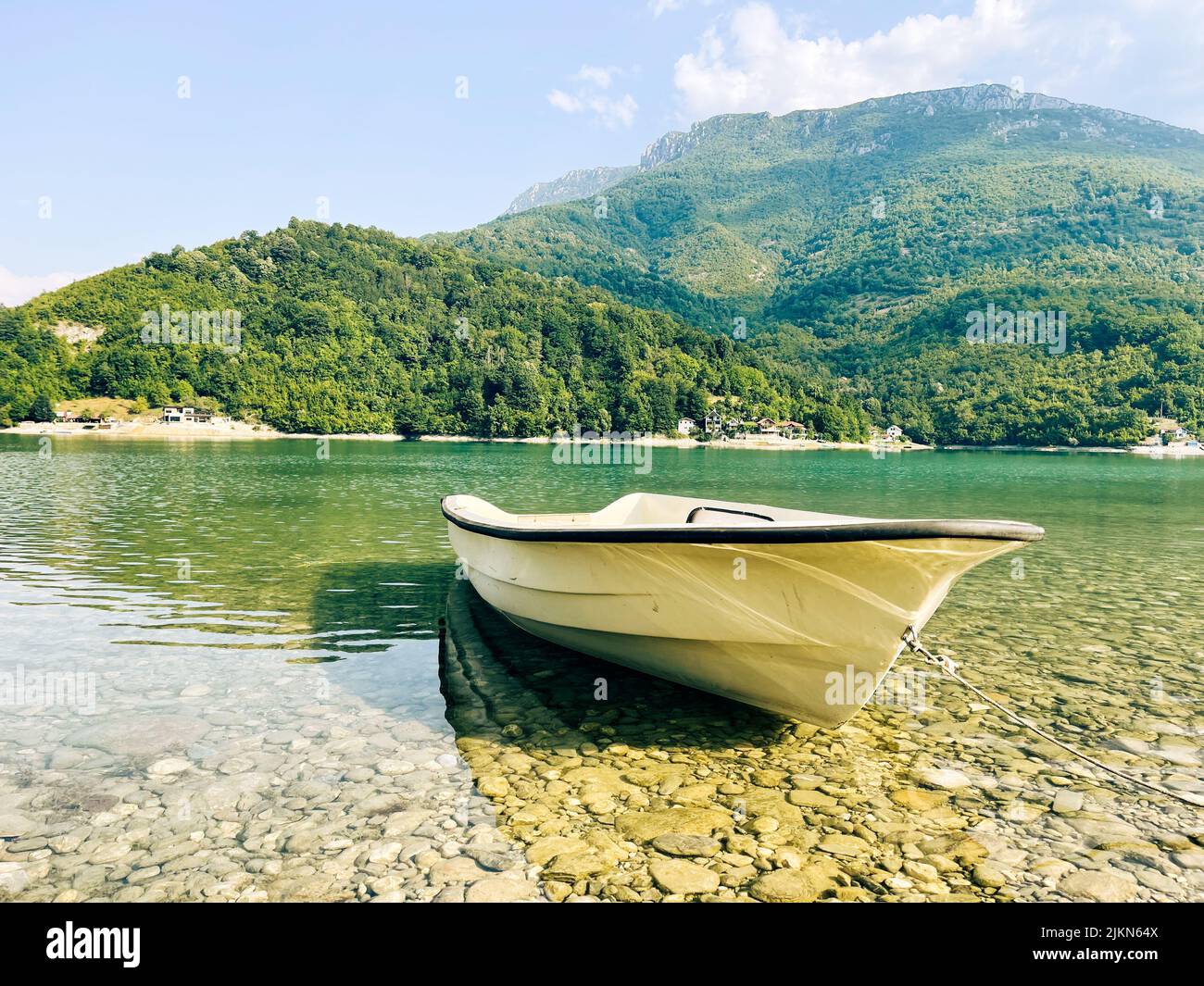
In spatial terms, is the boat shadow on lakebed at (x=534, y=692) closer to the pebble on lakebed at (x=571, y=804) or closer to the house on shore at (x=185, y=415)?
the pebble on lakebed at (x=571, y=804)

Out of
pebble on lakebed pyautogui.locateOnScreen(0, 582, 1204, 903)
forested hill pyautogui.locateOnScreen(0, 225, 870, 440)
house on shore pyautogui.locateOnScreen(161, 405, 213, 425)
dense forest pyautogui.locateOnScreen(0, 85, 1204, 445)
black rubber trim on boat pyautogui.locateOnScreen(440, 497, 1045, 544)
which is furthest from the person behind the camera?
forested hill pyautogui.locateOnScreen(0, 225, 870, 440)

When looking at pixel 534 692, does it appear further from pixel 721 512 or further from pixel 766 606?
pixel 766 606

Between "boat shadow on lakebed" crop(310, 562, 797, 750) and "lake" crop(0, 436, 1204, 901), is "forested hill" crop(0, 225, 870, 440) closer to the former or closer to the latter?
"boat shadow on lakebed" crop(310, 562, 797, 750)

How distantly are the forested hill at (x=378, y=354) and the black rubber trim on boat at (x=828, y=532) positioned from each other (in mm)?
119169

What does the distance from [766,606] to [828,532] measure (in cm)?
78

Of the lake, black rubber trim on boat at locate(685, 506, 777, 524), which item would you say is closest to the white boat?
the lake

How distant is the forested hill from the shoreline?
1.92m

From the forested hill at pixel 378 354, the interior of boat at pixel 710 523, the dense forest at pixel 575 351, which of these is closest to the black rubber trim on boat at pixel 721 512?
the interior of boat at pixel 710 523

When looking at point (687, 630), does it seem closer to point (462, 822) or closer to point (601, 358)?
point (462, 822)

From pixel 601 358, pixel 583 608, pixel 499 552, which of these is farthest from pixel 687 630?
pixel 601 358

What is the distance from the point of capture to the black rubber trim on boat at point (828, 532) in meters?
4.43

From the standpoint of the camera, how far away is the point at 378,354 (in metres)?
133

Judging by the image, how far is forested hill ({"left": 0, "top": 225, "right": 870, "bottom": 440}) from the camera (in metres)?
116

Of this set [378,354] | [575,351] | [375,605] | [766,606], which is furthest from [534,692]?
[575,351]
